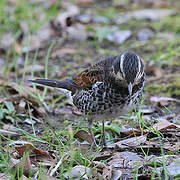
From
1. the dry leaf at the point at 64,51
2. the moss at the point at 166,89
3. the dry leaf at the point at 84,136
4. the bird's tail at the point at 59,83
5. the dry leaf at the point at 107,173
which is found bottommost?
the moss at the point at 166,89

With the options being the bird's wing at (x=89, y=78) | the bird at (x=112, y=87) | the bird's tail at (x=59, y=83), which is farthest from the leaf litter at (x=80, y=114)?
the bird's wing at (x=89, y=78)

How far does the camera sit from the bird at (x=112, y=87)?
14.9ft

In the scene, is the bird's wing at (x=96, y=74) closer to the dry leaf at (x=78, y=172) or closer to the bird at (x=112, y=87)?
the bird at (x=112, y=87)

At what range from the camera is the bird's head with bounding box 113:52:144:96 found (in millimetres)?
4480

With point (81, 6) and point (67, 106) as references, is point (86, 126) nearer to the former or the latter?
point (67, 106)

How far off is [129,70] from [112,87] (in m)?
0.39

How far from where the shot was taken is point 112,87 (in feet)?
15.7

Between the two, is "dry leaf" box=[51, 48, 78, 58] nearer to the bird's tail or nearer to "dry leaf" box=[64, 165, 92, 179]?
the bird's tail

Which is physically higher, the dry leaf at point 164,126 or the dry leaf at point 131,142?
the dry leaf at point 164,126

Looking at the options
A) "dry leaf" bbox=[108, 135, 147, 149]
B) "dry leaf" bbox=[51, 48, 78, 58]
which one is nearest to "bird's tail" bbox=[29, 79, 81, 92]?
"dry leaf" bbox=[108, 135, 147, 149]

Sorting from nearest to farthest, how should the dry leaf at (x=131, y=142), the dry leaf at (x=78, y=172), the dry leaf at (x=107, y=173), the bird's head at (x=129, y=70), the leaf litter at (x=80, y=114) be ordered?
the dry leaf at (x=78, y=172) → the dry leaf at (x=107, y=173) → the leaf litter at (x=80, y=114) → the bird's head at (x=129, y=70) → the dry leaf at (x=131, y=142)

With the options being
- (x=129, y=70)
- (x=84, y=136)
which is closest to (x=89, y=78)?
(x=84, y=136)

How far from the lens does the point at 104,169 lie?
4156 mm

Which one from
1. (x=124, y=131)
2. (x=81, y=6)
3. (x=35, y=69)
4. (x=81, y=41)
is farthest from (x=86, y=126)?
(x=81, y=6)
